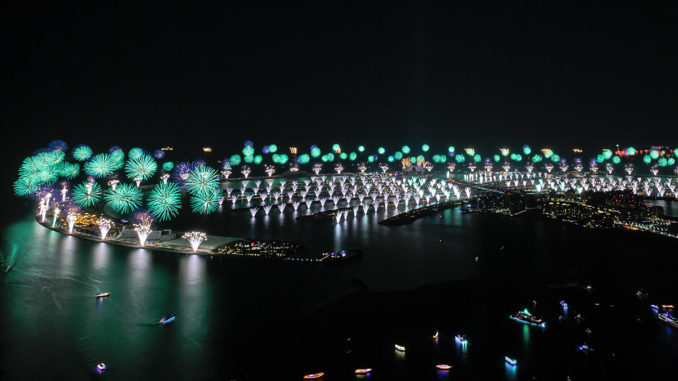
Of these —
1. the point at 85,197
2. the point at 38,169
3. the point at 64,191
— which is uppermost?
the point at 38,169

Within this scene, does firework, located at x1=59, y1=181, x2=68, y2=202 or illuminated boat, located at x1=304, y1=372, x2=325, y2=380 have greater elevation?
firework, located at x1=59, y1=181, x2=68, y2=202

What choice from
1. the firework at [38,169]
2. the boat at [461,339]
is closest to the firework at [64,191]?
the firework at [38,169]

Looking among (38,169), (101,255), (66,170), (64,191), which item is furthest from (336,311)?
(66,170)

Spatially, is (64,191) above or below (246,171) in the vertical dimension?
below

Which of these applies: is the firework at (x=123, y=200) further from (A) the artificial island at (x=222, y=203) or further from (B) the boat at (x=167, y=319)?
(B) the boat at (x=167, y=319)

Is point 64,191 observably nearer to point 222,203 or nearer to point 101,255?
point 222,203

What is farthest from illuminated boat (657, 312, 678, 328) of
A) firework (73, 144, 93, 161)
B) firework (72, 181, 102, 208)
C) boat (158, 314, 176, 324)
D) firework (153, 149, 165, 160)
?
firework (153, 149, 165, 160)

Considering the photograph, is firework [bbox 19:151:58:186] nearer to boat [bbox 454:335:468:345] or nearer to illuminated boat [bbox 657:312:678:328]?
boat [bbox 454:335:468:345]
